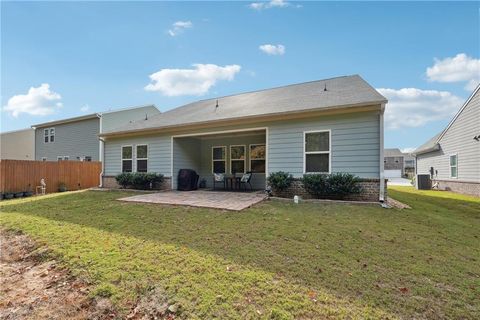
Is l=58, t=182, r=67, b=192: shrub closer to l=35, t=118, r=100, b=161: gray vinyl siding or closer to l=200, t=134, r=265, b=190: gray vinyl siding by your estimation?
l=35, t=118, r=100, b=161: gray vinyl siding

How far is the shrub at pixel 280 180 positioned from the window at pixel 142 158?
6.84m

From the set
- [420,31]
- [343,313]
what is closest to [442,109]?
[420,31]

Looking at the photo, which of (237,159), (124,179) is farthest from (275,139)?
(124,179)

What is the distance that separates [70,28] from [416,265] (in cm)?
1356

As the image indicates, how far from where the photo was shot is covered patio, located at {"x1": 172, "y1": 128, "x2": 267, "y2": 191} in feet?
39.1

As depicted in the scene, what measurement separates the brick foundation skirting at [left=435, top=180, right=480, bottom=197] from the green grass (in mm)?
7777

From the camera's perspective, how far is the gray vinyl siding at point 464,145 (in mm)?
12094

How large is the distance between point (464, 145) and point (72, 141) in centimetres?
2664

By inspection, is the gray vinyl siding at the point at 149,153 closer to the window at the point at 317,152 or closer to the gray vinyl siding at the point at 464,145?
the window at the point at 317,152

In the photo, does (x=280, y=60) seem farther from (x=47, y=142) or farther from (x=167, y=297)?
(x=47, y=142)

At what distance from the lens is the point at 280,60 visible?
13102 mm

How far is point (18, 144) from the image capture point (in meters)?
24.4

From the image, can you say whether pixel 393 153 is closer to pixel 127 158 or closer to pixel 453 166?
pixel 453 166

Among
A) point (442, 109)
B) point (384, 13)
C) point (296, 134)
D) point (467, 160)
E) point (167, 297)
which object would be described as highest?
point (384, 13)
